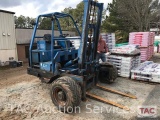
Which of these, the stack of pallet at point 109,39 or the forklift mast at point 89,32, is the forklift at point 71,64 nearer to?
the forklift mast at point 89,32

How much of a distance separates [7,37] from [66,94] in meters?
8.99

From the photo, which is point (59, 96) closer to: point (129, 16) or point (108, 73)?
point (108, 73)

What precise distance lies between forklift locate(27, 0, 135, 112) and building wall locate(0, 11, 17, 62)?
6282mm

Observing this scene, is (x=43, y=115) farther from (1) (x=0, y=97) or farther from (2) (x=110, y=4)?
(2) (x=110, y=4)

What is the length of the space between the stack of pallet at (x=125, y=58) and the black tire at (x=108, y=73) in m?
1.19

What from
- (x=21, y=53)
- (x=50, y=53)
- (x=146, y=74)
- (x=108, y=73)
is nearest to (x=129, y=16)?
(x=21, y=53)

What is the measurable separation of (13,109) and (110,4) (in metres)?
21.6

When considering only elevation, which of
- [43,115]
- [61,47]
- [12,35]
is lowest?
[43,115]

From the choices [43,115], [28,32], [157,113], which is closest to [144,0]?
[28,32]

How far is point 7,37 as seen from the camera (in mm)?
11602

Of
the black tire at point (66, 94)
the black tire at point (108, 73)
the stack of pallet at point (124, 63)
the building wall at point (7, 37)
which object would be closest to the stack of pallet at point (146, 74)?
the stack of pallet at point (124, 63)

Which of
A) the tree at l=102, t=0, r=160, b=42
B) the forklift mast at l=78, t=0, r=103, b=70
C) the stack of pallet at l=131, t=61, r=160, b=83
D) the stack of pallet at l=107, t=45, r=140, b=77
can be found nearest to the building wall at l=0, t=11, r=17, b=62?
the stack of pallet at l=107, t=45, r=140, b=77

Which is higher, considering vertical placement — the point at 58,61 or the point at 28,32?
the point at 28,32

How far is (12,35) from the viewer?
11992 millimetres
